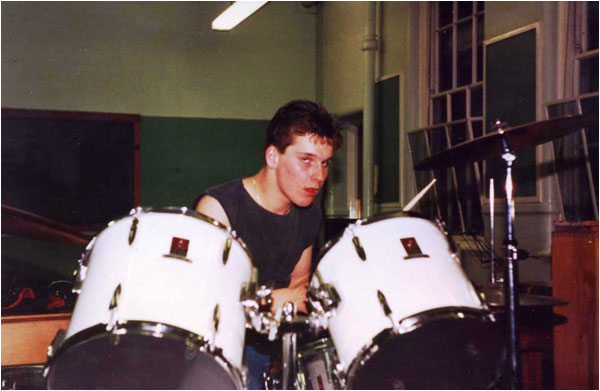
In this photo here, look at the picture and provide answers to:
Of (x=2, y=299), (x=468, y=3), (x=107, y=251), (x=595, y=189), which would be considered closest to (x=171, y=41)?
(x=468, y=3)

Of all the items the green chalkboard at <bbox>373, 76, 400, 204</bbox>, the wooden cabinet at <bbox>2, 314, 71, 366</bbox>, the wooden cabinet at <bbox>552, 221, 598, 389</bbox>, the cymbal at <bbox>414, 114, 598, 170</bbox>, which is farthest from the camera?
the green chalkboard at <bbox>373, 76, 400, 204</bbox>

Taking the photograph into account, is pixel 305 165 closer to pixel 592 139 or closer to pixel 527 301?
pixel 527 301

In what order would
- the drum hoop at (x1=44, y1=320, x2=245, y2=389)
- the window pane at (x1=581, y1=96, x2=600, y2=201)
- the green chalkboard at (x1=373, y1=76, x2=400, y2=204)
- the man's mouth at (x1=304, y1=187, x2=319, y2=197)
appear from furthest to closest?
1. the green chalkboard at (x1=373, y1=76, x2=400, y2=204)
2. the window pane at (x1=581, y1=96, x2=600, y2=201)
3. the man's mouth at (x1=304, y1=187, x2=319, y2=197)
4. the drum hoop at (x1=44, y1=320, x2=245, y2=389)

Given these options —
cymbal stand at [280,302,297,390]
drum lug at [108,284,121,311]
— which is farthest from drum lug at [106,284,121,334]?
cymbal stand at [280,302,297,390]

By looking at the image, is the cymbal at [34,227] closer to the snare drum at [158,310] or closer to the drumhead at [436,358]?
the snare drum at [158,310]

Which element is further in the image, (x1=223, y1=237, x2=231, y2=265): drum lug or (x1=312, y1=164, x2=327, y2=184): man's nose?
(x1=312, y1=164, x2=327, y2=184): man's nose

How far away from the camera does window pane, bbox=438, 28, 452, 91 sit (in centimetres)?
512

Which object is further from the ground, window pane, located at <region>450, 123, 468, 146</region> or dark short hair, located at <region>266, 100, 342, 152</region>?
window pane, located at <region>450, 123, 468, 146</region>

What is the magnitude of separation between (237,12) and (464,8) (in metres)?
1.78

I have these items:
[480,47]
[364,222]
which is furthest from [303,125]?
[480,47]

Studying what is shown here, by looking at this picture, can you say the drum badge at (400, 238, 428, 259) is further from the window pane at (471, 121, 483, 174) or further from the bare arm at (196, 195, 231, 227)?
the window pane at (471, 121, 483, 174)

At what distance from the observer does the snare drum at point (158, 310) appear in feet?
5.10

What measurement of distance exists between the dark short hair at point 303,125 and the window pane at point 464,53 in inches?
114

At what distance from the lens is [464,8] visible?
495 centimetres
